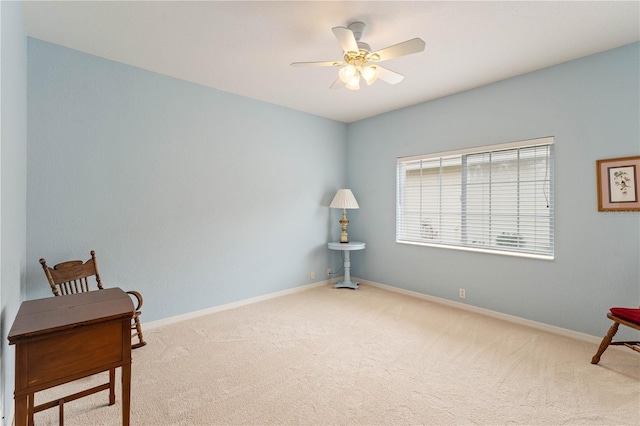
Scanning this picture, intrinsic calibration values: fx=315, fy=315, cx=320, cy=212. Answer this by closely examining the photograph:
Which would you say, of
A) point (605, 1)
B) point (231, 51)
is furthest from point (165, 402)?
point (605, 1)

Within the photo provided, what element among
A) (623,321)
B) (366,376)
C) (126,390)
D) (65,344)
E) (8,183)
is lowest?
(366,376)

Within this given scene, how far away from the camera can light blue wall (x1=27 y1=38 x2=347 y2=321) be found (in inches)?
→ 107

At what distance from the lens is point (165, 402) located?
6.66 ft

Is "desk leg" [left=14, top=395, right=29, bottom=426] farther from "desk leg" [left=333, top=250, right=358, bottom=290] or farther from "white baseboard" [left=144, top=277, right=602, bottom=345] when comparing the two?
"desk leg" [left=333, top=250, right=358, bottom=290]

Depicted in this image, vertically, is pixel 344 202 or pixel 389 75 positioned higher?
pixel 389 75

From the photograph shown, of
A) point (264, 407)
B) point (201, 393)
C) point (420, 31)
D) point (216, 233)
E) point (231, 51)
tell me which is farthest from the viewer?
point (216, 233)

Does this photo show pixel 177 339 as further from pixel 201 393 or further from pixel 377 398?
pixel 377 398

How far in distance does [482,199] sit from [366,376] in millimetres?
2550

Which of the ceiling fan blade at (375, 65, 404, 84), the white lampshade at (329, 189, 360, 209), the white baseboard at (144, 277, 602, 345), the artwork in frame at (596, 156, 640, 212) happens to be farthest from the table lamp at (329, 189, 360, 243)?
the artwork in frame at (596, 156, 640, 212)

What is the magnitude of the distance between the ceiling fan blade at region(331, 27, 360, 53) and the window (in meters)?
2.21

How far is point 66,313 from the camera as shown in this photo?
5.15ft

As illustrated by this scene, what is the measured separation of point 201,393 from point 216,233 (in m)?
1.95

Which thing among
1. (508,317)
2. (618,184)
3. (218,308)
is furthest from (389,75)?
(218,308)

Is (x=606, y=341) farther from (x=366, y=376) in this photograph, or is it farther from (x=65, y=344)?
(x=65, y=344)
